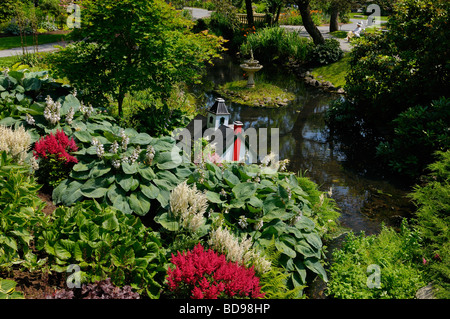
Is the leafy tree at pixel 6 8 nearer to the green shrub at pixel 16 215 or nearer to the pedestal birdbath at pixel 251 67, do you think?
the pedestal birdbath at pixel 251 67

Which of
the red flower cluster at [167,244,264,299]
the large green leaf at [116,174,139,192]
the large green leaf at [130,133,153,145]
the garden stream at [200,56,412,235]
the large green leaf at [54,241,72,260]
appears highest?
the large green leaf at [130,133,153,145]

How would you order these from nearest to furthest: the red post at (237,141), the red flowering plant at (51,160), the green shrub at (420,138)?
1. the red flowering plant at (51,160)
2. the red post at (237,141)
3. the green shrub at (420,138)

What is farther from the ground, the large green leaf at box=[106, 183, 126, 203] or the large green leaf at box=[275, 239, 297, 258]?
the large green leaf at box=[106, 183, 126, 203]

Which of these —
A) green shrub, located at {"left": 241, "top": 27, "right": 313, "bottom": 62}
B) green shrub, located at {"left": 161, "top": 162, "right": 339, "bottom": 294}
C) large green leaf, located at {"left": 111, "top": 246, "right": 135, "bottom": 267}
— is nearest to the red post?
green shrub, located at {"left": 161, "top": 162, "right": 339, "bottom": 294}

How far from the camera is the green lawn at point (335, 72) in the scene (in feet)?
61.9

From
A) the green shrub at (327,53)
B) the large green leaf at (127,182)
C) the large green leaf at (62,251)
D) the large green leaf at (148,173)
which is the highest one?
the green shrub at (327,53)

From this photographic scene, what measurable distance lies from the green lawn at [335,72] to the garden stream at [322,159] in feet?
3.79

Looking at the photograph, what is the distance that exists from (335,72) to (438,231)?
1501 centimetres

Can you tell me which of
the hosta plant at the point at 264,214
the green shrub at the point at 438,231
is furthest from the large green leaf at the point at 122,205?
the green shrub at the point at 438,231

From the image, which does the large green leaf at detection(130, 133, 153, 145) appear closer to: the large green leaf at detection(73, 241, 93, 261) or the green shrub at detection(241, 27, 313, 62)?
the large green leaf at detection(73, 241, 93, 261)

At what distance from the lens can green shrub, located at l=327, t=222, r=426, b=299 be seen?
4.85 m

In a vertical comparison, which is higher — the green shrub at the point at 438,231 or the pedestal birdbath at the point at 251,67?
the pedestal birdbath at the point at 251,67

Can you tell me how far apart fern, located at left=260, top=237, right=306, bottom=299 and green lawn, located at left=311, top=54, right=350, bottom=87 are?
15.1 meters
